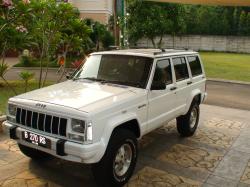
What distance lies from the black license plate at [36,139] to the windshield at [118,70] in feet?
5.37

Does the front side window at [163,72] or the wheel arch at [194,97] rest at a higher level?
the front side window at [163,72]

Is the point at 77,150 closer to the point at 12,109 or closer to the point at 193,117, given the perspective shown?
the point at 12,109

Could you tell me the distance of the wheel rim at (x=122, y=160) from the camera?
5152 millimetres

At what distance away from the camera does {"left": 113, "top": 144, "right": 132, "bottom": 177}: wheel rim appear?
5.15m

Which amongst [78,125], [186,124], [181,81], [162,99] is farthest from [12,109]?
[186,124]

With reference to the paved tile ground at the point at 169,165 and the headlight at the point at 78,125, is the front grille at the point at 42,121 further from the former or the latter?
the paved tile ground at the point at 169,165

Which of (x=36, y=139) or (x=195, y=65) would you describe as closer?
(x=36, y=139)

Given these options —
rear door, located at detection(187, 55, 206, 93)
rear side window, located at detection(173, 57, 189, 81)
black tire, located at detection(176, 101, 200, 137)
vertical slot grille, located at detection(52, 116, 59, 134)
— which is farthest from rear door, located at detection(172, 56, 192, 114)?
vertical slot grille, located at detection(52, 116, 59, 134)

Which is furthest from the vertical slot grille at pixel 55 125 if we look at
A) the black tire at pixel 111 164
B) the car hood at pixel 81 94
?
the black tire at pixel 111 164

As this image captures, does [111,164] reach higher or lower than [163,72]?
lower

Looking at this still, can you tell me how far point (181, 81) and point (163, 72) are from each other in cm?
78

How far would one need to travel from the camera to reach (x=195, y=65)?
7.96 meters

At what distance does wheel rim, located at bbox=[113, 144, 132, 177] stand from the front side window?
135 cm

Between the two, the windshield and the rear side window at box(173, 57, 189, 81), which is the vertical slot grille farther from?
the rear side window at box(173, 57, 189, 81)
